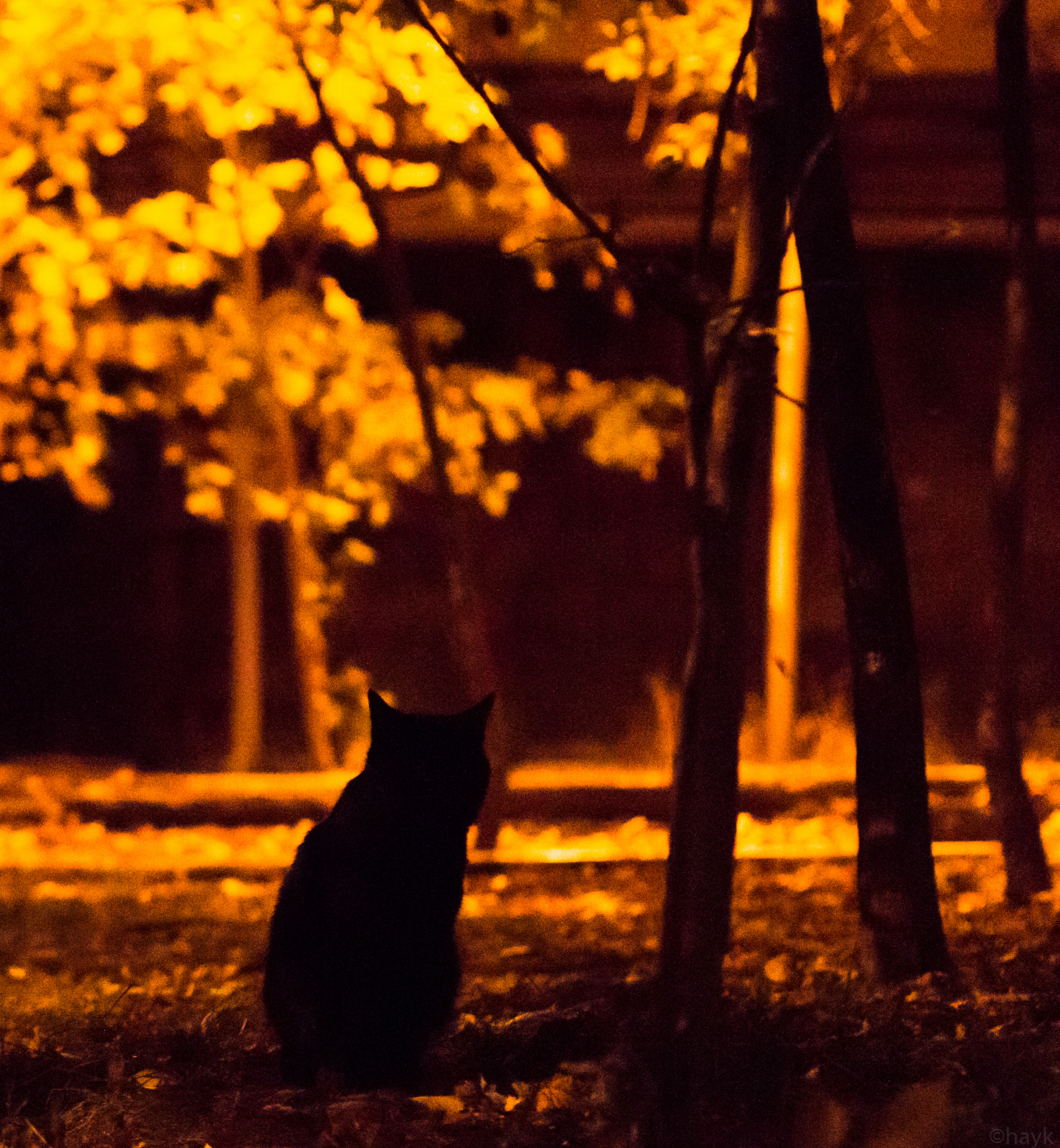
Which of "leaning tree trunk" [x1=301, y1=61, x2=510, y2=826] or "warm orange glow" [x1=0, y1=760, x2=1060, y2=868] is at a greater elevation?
"leaning tree trunk" [x1=301, y1=61, x2=510, y2=826]

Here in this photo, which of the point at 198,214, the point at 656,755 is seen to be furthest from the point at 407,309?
the point at 656,755

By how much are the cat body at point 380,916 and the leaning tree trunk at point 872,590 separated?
60.0 inches

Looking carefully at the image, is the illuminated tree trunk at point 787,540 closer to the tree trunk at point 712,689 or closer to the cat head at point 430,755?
the tree trunk at point 712,689

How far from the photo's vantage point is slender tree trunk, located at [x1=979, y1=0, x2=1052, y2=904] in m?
6.74

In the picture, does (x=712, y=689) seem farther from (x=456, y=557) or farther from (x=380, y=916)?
(x=456, y=557)

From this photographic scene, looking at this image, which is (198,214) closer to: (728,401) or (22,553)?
(728,401)

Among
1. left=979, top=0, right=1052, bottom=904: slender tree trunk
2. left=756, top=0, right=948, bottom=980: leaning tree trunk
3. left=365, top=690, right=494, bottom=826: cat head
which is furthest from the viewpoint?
left=979, top=0, right=1052, bottom=904: slender tree trunk

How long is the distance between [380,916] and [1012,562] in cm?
389

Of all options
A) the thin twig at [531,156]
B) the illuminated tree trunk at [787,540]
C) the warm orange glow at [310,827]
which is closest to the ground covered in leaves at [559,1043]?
the warm orange glow at [310,827]

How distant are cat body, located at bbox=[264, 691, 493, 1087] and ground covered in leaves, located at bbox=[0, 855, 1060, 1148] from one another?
14 centimetres

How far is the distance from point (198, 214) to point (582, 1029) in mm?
5080

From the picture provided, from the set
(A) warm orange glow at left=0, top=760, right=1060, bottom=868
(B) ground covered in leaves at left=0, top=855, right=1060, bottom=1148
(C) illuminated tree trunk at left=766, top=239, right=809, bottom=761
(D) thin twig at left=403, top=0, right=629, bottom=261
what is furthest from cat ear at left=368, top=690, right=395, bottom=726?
(C) illuminated tree trunk at left=766, top=239, right=809, bottom=761

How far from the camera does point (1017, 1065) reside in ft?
12.9
